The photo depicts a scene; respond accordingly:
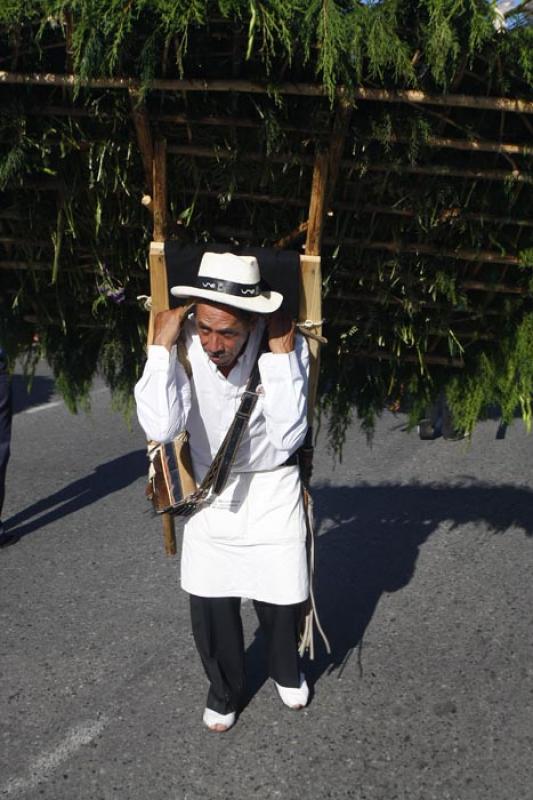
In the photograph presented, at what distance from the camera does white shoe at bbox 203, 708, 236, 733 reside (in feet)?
11.4

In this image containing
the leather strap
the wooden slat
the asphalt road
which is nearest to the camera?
the wooden slat

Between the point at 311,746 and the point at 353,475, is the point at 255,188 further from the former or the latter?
the point at 353,475

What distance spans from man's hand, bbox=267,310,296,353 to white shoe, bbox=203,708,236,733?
138cm

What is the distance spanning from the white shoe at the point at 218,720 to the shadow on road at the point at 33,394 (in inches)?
237

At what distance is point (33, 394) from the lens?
10078mm

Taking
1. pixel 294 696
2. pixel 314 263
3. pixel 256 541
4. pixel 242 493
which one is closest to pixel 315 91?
pixel 314 263

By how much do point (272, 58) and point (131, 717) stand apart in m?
2.38

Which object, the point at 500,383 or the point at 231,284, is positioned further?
the point at 500,383

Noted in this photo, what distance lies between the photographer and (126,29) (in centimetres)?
273

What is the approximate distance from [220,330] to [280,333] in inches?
7.9

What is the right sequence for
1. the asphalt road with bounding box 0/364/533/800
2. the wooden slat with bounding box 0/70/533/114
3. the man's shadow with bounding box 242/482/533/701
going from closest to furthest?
1. the wooden slat with bounding box 0/70/533/114
2. the asphalt road with bounding box 0/364/533/800
3. the man's shadow with bounding box 242/482/533/701

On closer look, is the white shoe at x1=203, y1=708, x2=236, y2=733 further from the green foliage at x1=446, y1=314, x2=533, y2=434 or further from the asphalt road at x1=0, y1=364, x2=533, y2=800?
the green foliage at x1=446, y1=314, x2=533, y2=434

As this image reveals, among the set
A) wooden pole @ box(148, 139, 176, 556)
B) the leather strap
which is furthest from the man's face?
wooden pole @ box(148, 139, 176, 556)

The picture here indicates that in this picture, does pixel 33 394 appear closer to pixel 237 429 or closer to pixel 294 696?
pixel 294 696
